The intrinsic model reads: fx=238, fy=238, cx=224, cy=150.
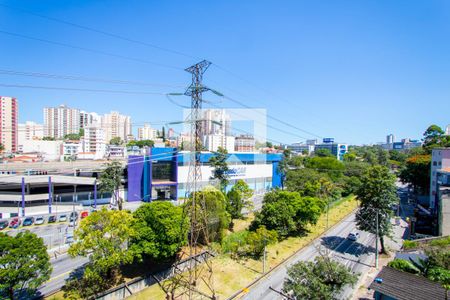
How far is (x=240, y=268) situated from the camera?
82.3 ft

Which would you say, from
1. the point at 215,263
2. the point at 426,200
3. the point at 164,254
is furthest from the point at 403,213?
the point at 164,254

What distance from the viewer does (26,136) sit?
11381 centimetres

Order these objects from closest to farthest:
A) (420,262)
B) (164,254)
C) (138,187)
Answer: (420,262), (164,254), (138,187)

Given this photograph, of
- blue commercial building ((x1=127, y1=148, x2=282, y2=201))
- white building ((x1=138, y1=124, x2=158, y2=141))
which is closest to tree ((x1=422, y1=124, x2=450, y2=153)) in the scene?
blue commercial building ((x1=127, y1=148, x2=282, y2=201))

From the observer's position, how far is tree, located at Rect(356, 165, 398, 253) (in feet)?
88.2

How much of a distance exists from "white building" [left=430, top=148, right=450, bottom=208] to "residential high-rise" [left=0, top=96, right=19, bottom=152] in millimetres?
132458

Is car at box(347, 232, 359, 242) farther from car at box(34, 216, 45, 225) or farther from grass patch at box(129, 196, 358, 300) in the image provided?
car at box(34, 216, 45, 225)

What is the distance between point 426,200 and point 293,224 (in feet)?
125

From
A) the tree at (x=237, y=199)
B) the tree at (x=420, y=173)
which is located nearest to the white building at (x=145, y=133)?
the tree at (x=237, y=199)

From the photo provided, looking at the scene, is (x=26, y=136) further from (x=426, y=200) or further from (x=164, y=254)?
(x=426, y=200)

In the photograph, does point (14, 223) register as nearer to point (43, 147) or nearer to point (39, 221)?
point (39, 221)

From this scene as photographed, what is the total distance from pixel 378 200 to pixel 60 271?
3437 centimetres

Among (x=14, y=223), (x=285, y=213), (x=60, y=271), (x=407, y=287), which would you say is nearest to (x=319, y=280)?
(x=407, y=287)

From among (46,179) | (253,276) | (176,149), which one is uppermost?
(176,149)
